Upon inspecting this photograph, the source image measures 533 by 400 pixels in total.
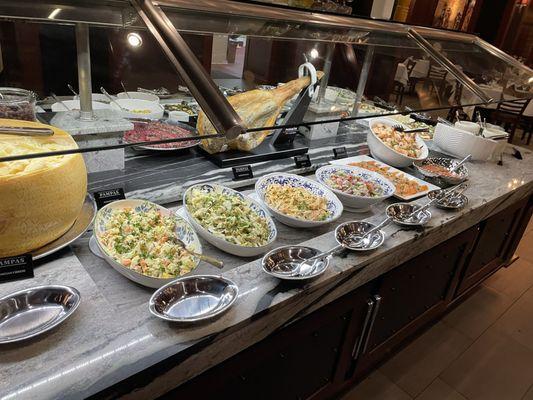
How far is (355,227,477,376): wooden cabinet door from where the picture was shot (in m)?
1.75

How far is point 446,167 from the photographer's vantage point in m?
2.22

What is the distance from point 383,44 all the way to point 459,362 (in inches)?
66.4

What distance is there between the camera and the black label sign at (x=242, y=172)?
162 centimetres

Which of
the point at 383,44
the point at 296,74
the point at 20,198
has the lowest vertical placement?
the point at 20,198

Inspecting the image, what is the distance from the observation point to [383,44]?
1.83 m

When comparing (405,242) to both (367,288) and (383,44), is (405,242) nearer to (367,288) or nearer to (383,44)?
(367,288)

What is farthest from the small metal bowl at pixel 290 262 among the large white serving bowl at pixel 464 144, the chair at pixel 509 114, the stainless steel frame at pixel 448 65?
the chair at pixel 509 114

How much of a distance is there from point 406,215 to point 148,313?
111 cm

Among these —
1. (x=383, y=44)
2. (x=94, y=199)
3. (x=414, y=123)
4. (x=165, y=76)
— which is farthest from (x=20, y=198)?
(x=414, y=123)

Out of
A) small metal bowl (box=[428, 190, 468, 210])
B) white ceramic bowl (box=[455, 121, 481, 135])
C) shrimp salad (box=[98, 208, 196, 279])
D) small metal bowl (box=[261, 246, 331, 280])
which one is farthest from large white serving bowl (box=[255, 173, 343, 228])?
white ceramic bowl (box=[455, 121, 481, 135])

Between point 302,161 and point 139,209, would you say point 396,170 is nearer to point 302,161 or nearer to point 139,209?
point 302,161

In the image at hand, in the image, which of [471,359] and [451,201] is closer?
[451,201]

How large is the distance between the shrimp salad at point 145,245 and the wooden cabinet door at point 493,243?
176 cm

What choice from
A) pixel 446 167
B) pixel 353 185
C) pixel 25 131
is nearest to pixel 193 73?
pixel 25 131
